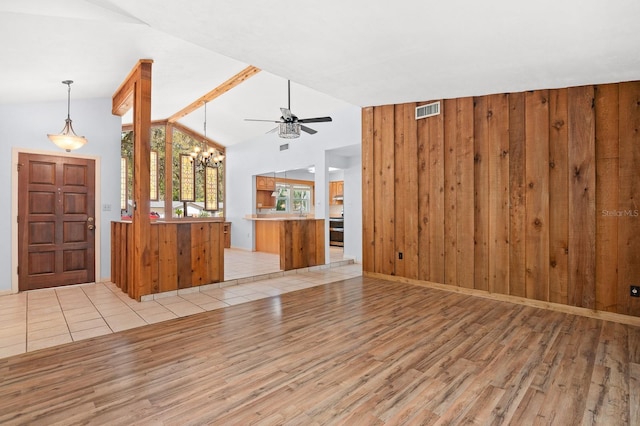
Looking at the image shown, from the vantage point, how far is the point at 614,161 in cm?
351

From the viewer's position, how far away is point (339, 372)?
2.35 m

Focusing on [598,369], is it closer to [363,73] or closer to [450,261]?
[450,261]

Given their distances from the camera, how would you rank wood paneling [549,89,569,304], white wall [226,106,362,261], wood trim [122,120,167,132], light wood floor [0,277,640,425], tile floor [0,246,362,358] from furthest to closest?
wood trim [122,120,167,132], white wall [226,106,362,261], wood paneling [549,89,569,304], tile floor [0,246,362,358], light wood floor [0,277,640,425]

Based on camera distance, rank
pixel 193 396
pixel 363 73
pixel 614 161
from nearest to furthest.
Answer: pixel 193 396, pixel 614 161, pixel 363 73

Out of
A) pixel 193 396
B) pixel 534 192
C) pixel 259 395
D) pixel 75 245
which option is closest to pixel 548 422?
pixel 259 395

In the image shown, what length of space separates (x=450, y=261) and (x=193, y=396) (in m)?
3.78

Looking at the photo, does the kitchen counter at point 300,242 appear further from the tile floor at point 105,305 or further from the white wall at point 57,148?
the white wall at point 57,148

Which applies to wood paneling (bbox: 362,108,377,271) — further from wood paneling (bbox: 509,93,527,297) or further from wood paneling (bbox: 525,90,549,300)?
wood paneling (bbox: 525,90,549,300)

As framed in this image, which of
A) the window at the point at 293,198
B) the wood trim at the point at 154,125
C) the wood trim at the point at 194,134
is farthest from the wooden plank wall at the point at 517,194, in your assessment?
the wood trim at the point at 154,125

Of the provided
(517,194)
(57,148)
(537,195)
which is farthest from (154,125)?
(537,195)

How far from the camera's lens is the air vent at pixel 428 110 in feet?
15.6

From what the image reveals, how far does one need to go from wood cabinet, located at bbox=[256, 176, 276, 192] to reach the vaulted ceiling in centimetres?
483

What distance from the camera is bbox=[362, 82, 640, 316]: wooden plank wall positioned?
351 centimetres

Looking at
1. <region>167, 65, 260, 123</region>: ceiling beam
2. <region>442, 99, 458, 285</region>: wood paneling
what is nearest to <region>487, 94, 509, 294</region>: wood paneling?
<region>442, 99, 458, 285</region>: wood paneling
